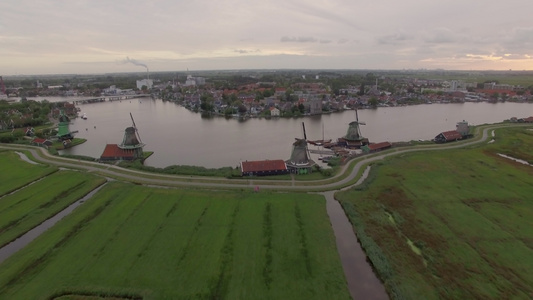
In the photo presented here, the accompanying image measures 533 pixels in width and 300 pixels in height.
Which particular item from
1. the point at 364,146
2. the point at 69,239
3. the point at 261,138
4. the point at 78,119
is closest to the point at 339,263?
the point at 69,239

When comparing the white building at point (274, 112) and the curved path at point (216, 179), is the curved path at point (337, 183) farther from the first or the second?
the white building at point (274, 112)

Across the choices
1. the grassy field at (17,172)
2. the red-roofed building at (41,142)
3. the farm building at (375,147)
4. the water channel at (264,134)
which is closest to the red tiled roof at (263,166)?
the water channel at (264,134)

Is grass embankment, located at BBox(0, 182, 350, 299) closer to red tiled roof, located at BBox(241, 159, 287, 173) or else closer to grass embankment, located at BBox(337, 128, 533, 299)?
grass embankment, located at BBox(337, 128, 533, 299)

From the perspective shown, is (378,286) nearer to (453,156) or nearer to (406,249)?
(406,249)

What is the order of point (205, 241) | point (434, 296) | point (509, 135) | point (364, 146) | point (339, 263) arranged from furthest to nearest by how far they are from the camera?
point (509, 135) → point (364, 146) → point (205, 241) → point (339, 263) → point (434, 296)

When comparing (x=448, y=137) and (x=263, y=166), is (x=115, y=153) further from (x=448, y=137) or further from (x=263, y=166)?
(x=448, y=137)

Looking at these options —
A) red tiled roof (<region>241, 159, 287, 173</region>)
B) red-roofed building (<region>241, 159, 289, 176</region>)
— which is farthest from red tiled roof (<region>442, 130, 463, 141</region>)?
red tiled roof (<region>241, 159, 287, 173</region>)
